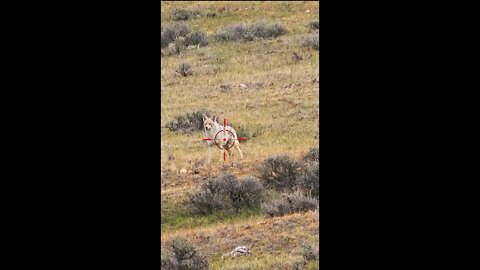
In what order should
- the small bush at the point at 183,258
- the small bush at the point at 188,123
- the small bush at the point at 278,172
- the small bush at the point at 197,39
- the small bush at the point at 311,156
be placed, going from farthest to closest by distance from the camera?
1. the small bush at the point at 197,39
2. the small bush at the point at 311,156
3. the small bush at the point at 278,172
4. the small bush at the point at 188,123
5. the small bush at the point at 183,258

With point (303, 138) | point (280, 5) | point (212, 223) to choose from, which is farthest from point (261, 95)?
point (280, 5)

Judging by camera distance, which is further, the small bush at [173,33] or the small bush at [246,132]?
the small bush at [173,33]

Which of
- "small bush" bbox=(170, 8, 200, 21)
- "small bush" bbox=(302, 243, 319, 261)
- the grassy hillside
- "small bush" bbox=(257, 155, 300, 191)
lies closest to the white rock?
the grassy hillside

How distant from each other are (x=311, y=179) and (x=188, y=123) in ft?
6.49

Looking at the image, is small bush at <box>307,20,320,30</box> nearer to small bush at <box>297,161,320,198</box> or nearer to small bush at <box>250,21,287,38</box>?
small bush at <box>250,21,287,38</box>

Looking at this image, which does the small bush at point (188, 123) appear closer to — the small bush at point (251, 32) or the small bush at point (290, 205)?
the small bush at point (290, 205)

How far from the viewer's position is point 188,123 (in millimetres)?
17344

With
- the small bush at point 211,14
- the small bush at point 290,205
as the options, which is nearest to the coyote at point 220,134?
the small bush at point 290,205

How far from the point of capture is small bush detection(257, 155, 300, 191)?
684 inches

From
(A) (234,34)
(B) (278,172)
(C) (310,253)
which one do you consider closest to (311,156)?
(B) (278,172)

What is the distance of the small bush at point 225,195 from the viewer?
1686 cm

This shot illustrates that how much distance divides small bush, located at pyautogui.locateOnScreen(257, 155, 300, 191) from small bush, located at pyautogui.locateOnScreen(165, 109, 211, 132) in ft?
3.59

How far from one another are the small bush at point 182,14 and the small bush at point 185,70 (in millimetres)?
1858

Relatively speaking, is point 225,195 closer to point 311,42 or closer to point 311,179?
point 311,179
